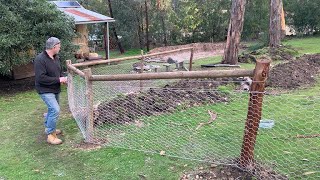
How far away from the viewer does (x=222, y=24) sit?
27.5m

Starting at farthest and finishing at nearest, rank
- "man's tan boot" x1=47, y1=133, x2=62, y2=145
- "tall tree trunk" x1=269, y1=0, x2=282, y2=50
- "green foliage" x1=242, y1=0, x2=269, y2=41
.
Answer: "green foliage" x1=242, y1=0, x2=269, y2=41 < "tall tree trunk" x1=269, y1=0, x2=282, y2=50 < "man's tan boot" x1=47, y1=133, x2=62, y2=145

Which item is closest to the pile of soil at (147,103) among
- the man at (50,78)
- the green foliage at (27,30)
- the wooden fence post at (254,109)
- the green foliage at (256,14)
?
the man at (50,78)

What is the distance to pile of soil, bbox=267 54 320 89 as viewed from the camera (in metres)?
8.75

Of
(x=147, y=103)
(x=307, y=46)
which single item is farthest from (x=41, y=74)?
(x=307, y=46)

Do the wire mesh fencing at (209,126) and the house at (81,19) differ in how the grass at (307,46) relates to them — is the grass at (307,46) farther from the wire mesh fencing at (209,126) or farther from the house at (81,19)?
the wire mesh fencing at (209,126)

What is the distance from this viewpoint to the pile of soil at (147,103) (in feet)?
20.4

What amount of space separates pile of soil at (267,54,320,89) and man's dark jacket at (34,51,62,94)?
218 inches

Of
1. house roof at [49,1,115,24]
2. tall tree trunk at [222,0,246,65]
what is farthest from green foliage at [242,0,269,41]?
tall tree trunk at [222,0,246,65]

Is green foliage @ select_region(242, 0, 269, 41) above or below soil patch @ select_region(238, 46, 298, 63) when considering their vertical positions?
above

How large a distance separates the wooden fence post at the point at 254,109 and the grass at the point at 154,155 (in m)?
0.39

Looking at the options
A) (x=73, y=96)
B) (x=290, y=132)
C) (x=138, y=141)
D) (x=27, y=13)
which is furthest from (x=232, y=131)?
(x=27, y=13)

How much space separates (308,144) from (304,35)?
78.2ft

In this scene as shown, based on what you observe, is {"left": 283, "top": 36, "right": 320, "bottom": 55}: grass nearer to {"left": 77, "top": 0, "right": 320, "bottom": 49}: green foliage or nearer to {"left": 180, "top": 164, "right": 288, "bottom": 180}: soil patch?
{"left": 77, "top": 0, "right": 320, "bottom": 49}: green foliage

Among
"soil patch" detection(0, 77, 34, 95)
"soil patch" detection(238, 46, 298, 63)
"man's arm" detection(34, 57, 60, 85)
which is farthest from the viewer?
"soil patch" detection(238, 46, 298, 63)
